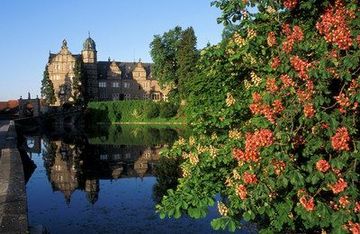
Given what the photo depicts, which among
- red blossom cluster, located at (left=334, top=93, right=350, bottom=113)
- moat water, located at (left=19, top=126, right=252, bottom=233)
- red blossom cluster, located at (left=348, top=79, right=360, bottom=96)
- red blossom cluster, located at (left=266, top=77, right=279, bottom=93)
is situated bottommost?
moat water, located at (left=19, top=126, right=252, bottom=233)

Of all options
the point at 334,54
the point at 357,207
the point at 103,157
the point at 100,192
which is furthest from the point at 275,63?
the point at 103,157

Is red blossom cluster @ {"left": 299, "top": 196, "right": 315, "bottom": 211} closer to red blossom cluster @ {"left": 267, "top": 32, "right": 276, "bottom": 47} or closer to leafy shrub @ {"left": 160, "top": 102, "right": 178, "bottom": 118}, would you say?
red blossom cluster @ {"left": 267, "top": 32, "right": 276, "bottom": 47}

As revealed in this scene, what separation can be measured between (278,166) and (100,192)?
20.0 meters

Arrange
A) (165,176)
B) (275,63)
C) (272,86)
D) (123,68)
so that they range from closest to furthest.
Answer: (272,86), (275,63), (165,176), (123,68)

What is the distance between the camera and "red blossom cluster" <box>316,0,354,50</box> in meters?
6.32

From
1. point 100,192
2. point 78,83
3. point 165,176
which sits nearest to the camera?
point 100,192

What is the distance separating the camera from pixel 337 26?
652 cm

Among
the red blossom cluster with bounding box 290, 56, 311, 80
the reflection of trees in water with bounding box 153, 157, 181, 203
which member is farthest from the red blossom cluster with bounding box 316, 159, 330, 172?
the reflection of trees in water with bounding box 153, 157, 181, 203

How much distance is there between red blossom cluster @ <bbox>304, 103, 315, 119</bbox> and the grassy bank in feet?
268

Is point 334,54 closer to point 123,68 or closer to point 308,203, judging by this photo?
point 308,203

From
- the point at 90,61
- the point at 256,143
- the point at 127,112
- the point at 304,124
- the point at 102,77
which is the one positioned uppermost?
the point at 90,61

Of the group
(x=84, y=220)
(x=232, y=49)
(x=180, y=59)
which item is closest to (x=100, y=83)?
(x=180, y=59)

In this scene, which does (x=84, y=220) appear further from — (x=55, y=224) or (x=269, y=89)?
(x=269, y=89)

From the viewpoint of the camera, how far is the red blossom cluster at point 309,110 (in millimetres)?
6324
